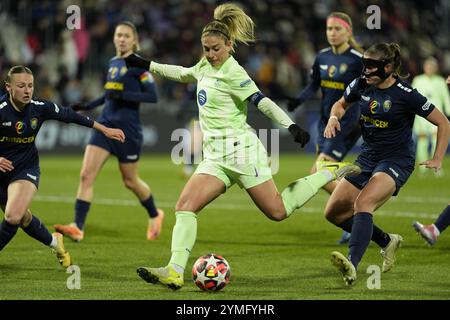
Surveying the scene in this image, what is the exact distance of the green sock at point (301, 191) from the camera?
7746mm

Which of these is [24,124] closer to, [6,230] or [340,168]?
[6,230]

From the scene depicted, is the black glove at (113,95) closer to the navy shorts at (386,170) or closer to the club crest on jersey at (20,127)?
the club crest on jersey at (20,127)

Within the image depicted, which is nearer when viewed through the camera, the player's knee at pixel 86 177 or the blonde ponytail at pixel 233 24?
the blonde ponytail at pixel 233 24

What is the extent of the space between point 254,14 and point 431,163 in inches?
750

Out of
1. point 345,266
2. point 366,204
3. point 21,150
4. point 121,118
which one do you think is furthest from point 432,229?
point 21,150

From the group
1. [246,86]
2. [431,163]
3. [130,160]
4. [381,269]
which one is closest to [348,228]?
[381,269]

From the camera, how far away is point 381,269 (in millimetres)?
8250

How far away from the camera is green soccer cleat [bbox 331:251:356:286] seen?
23.4 ft

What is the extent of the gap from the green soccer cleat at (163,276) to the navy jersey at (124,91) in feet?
12.8

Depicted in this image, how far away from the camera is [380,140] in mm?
7871

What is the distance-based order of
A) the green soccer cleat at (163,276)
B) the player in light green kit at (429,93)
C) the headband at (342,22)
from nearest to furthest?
the green soccer cleat at (163,276) → the headband at (342,22) → the player in light green kit at (429,93)

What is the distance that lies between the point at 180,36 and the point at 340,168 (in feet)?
57.4

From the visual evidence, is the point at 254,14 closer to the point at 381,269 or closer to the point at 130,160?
the point at 130,160

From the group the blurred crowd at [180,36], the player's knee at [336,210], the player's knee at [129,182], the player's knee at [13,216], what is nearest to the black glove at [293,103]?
the player's knee at [129,182]
